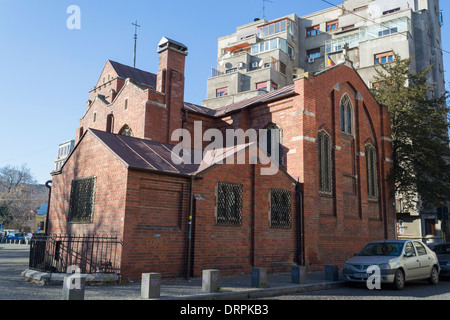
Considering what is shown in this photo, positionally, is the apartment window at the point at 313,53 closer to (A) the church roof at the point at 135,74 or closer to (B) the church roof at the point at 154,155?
(A) the church roof at the point at 135,74

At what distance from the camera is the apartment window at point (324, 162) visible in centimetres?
1871

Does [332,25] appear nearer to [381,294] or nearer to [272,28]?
[272,28]

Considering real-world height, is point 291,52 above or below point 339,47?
above

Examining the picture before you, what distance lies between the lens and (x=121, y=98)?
70.6 feet

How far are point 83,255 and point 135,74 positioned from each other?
78.5 ft

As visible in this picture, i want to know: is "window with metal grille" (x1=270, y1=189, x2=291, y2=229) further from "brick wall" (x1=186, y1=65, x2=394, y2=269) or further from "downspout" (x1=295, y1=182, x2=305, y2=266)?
"brick wall" (x1=186, y1=65, x2=394, y2=269)

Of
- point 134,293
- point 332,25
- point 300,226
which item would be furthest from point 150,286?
point 332,25

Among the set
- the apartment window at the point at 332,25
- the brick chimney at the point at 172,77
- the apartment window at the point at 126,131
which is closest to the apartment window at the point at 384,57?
the apartment window at the point at 332,25

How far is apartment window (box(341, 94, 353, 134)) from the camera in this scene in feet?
68.1

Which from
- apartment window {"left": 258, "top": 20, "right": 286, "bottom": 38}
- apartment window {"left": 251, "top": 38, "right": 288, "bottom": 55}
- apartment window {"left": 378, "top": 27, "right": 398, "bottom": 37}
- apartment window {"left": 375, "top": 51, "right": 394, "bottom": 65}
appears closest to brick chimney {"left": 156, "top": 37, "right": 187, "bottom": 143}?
apartment window {"left": 375, "top": 51, "right": 394, "bottom": 65}

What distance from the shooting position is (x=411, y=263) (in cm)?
1248

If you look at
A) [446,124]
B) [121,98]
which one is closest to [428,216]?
[446,124]

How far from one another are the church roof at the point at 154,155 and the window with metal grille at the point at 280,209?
2.59 metres
